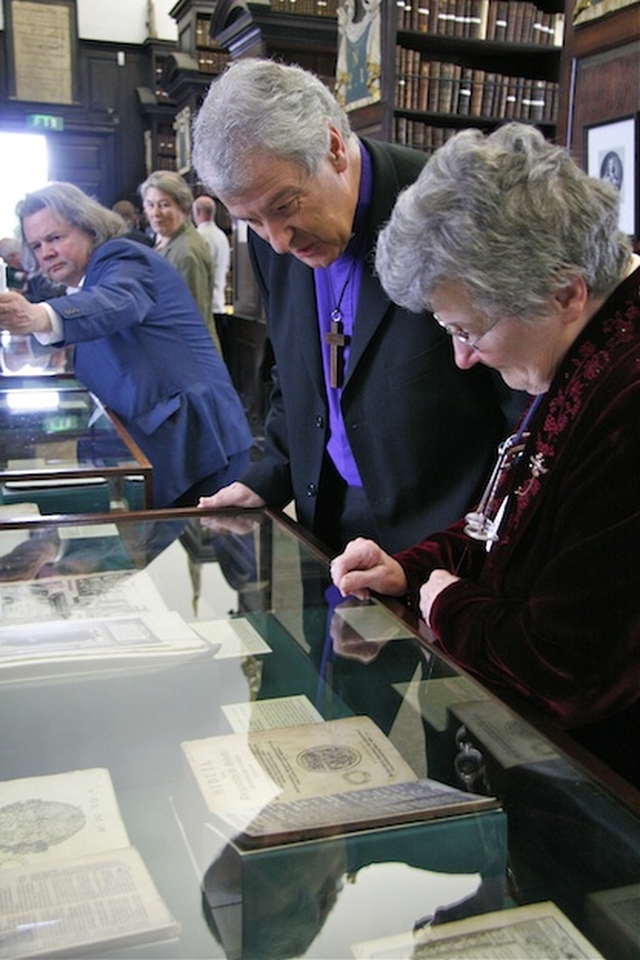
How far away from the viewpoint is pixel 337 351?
2.02 m

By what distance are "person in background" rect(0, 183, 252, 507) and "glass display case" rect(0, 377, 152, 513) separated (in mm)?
Result: 143

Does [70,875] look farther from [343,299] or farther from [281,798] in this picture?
[343,299]

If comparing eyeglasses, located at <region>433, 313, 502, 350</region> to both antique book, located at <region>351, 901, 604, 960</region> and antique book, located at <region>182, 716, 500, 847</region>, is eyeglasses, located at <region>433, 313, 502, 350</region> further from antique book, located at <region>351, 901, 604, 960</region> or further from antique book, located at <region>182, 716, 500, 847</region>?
antique book, located at <region>351, 901, 604, 960</region>

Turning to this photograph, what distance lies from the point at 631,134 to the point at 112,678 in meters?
2.87

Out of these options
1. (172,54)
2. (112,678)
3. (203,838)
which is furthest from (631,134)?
(172,54)

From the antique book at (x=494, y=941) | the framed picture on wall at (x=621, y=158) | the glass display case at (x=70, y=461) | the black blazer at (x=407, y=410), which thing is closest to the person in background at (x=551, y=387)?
the antique book at (x=494, y=941)

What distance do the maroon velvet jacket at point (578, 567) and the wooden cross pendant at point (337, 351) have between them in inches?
28.1

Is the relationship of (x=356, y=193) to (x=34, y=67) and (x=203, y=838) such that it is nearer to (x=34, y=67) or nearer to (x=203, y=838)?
(x=203, y=838)

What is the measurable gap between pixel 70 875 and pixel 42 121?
36.3 ft

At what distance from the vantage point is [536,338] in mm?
1273

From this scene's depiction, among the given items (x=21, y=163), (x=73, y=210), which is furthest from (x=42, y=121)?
(x=73, y=210)

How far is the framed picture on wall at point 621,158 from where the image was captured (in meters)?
3.45

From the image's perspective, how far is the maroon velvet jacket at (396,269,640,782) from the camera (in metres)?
1.13

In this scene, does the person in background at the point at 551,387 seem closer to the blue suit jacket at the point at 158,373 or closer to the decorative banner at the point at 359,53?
the blue suit jacket at the point at 158,373
